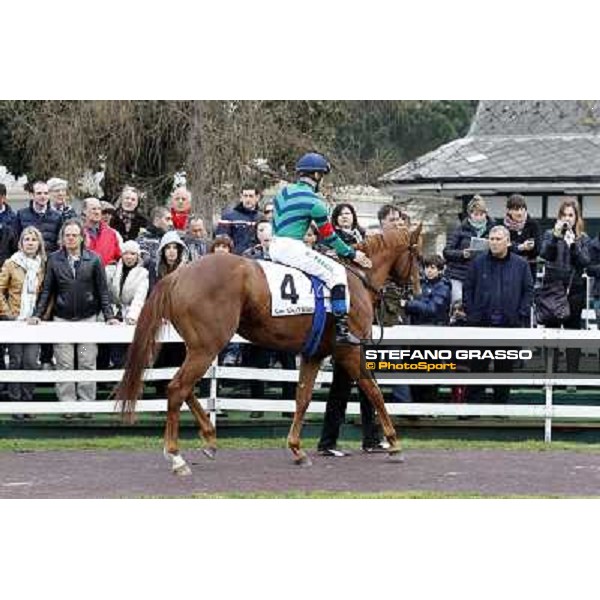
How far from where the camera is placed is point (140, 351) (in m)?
13.1

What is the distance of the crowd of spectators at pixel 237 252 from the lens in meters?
15.5

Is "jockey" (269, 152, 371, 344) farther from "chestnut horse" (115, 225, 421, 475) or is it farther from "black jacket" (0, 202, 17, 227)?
"black jacket" (0, 202, 17, 227)

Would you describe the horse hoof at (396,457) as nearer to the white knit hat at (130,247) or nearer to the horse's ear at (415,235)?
the horse's ear at (415,235)

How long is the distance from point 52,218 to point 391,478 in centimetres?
575

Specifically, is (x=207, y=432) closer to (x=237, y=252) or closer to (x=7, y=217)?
(x=237, y=252)

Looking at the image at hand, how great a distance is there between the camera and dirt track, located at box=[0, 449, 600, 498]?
1205 cm

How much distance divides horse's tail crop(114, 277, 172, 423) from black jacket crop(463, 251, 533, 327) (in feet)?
13.4

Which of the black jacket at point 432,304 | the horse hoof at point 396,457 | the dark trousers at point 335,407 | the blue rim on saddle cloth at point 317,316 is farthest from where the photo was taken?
the black jacket at point 432,304

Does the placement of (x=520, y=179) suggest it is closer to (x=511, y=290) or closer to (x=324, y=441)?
(x=511, y=290)

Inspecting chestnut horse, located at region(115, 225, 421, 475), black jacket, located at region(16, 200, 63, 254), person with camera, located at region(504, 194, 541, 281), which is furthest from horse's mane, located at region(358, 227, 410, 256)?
black jacket, located at region(16, 200, 63, 254)

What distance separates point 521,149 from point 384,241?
1373cm

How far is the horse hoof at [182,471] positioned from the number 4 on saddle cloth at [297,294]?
162cm

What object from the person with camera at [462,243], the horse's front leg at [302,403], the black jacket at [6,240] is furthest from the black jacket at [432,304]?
the black jacket at [6,240]

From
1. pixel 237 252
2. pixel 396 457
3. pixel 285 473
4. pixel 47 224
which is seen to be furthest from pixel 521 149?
pixel 285 473
